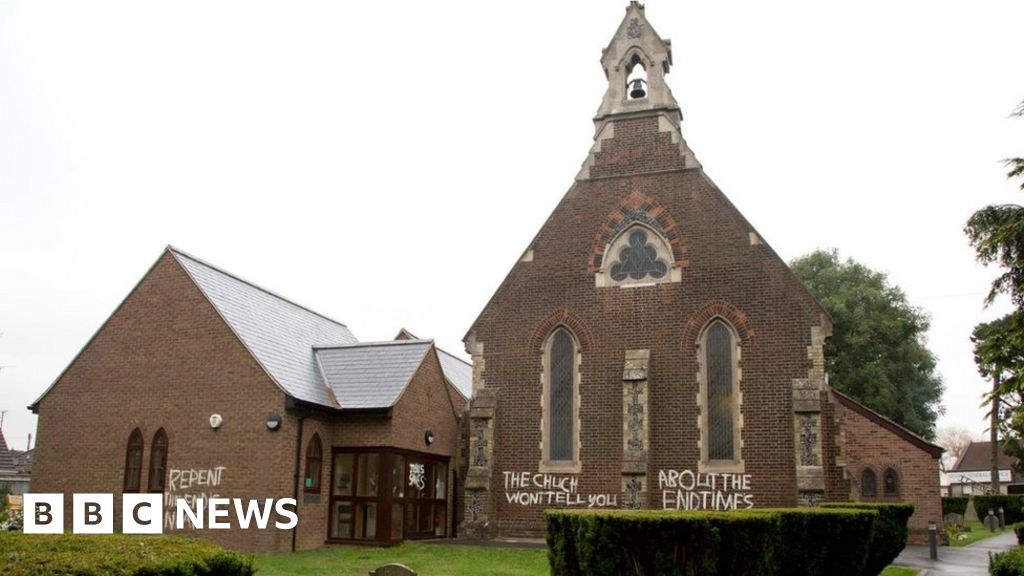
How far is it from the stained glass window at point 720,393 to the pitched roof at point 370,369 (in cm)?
790

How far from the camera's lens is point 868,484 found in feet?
93.4

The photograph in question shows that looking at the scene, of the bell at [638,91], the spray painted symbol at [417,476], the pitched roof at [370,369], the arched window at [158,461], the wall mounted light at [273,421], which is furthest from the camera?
the bell at [638,91]

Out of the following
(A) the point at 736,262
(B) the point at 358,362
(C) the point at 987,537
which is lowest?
(C) the point at 987,537

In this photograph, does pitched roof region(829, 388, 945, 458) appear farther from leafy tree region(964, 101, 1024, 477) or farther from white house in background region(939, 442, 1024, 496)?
white house in background region(939, 442, 1024, 496)

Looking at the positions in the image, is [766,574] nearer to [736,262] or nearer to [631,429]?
[631,429]

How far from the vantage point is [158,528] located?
69.8 ft

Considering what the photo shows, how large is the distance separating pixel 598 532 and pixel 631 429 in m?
11.1

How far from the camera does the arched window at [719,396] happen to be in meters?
21.6

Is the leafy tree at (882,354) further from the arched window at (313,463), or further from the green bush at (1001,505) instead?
the arched window at (313,463)

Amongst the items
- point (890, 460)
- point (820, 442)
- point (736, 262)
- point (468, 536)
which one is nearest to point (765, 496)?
point (820, 442)

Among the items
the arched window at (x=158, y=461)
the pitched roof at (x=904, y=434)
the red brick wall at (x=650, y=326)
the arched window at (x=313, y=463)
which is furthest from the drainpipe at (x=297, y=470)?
the pitched roof at (x=904, y=434)

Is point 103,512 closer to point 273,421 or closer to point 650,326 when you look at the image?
point 273,421

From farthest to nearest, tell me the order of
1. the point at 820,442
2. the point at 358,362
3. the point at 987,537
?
1. the point at 987,537
2. the point at 358,362
3. the point at 820,442

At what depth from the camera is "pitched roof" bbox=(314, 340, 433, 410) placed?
2306 centimetres
